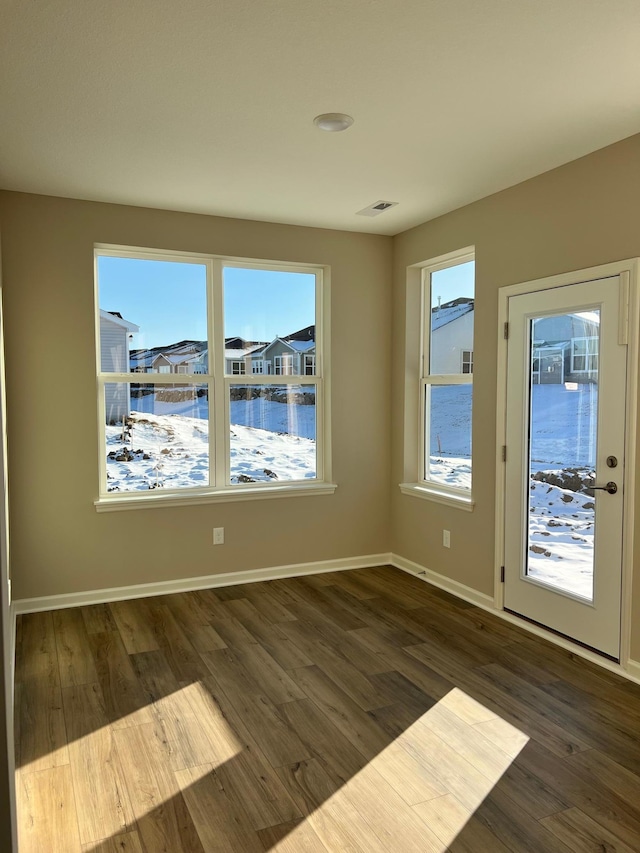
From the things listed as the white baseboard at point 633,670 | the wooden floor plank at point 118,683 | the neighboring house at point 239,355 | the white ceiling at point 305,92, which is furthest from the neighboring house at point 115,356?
the white baseboard at point 633,670

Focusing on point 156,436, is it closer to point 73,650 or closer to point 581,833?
point 73,650

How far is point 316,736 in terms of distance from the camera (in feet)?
8.46

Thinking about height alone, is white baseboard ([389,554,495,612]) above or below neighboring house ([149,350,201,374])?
below

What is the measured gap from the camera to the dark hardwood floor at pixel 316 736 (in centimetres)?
204

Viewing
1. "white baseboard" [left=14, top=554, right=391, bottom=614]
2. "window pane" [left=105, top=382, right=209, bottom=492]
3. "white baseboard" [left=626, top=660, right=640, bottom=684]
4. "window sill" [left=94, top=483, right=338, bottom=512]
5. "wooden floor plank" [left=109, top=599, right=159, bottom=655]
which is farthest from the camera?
"window pane" [left=105, top=382, right=209, bottom=492]

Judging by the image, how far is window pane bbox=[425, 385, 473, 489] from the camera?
439 cm

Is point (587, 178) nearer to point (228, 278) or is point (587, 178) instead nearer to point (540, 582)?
point (540, 582)

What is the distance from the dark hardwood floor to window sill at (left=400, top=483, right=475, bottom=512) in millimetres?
718

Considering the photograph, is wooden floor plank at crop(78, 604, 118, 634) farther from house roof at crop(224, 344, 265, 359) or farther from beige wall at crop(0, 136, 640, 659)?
house roof at crop(224, 344, 265, 359)

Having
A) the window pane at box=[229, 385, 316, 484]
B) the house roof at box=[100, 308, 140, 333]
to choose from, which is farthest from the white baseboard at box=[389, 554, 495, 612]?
the house roof at box=[100, 308, 140, 333]

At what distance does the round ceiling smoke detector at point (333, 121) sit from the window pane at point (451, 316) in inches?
69.0

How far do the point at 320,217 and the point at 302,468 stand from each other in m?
1.87

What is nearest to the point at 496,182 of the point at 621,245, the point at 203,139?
the point at 621,245

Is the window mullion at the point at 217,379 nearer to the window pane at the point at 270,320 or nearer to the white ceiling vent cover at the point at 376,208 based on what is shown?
the window pane at the point at 270,320
